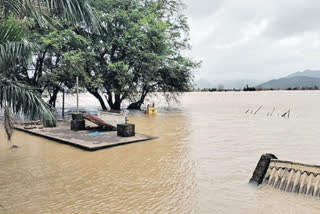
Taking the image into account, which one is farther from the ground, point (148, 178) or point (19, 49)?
point (19, 49)

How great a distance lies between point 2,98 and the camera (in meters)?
5.12

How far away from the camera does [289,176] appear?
231 inches

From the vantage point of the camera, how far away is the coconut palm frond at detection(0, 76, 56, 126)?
201 inches

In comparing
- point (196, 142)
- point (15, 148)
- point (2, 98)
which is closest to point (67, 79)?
point (15, 148)

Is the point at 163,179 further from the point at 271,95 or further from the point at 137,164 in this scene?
the point at 271,95

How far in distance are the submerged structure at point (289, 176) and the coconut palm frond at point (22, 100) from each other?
Answer: 5.15 meters

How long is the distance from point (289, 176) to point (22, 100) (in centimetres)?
609

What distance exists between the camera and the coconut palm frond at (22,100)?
201 inches

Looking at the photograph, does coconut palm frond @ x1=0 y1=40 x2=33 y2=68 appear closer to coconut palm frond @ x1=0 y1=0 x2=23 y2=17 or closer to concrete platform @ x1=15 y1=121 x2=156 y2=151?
coconut palm frond @ x1=0 y1=0 x2=23 y2=17

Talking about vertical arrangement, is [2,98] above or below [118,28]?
below

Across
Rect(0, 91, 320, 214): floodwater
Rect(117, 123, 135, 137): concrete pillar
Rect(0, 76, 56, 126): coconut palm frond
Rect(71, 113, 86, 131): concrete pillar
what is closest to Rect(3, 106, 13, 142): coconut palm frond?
Rect(0, 76, 56, 126): coconut palm frond

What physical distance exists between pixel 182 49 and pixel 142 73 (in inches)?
356

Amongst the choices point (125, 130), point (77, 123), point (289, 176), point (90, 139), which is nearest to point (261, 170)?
point (289, 176)

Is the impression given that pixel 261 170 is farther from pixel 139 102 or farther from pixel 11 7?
pixel 139 102
